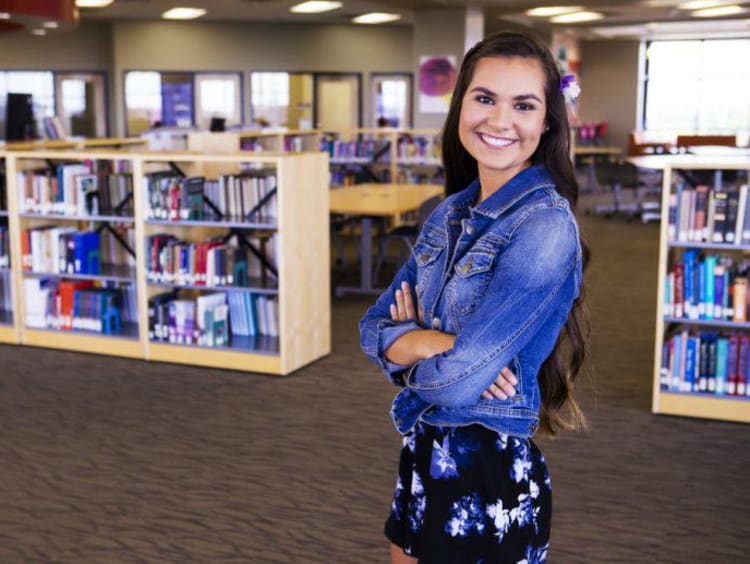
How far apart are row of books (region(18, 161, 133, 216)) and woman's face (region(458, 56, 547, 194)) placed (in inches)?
209

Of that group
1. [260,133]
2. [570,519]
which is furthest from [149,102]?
[570,519]

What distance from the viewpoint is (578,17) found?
53.6 feet

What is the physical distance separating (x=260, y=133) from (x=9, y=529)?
6.85 meters

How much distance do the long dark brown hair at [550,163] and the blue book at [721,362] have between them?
11.3 feet

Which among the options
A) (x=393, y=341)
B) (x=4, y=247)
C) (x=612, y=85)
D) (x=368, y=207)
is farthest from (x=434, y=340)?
(x=612, y=85)

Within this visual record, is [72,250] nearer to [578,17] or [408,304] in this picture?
[408,304]

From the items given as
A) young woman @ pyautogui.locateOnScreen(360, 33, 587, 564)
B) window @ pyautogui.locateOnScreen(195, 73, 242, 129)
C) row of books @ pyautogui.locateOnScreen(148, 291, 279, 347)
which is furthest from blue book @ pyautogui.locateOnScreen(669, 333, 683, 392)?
window @ pyautogui.locateOnScreen(195, 73, 242, 129)

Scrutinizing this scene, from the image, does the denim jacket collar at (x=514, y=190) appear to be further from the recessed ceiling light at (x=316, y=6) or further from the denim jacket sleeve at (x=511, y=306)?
the recessed ceiling light at (x=316, y=6)

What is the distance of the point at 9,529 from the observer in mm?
3895

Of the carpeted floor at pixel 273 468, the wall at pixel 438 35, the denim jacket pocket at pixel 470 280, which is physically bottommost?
the carpeted floor at pixel 273 468

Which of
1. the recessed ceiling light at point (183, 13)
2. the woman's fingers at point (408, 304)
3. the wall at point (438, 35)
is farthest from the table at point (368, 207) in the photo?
the recessed ceiling light at point (183, 13)

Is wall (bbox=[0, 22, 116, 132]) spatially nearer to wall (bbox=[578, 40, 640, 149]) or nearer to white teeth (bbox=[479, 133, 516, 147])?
wall (bbox=[578, 40, 640, 149])

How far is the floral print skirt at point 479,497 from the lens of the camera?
175 centimetres

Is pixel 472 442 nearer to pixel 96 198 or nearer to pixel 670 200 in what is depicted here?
pixel 670 200
